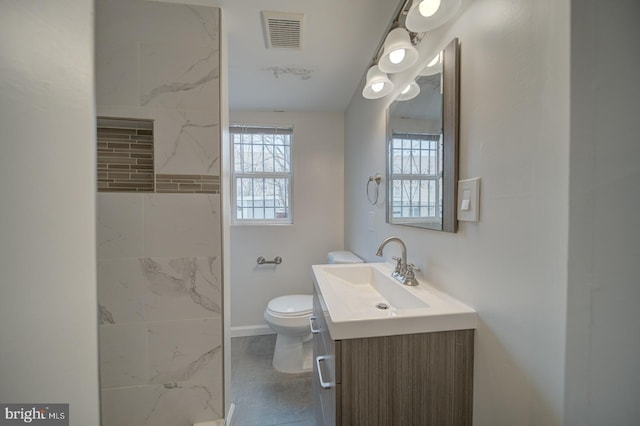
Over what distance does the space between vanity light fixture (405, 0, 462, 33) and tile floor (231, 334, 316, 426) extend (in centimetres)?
204

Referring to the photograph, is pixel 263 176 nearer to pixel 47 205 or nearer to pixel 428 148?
pixel 428 148

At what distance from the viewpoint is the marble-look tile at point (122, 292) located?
1.10m

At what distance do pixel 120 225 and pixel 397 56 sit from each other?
151cm

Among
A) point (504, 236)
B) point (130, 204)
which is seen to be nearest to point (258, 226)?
point (130, 204)

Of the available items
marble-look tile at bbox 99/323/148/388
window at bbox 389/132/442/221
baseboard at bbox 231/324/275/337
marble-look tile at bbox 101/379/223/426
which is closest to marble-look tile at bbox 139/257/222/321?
marble-look tile at bbox 99/323/148/388

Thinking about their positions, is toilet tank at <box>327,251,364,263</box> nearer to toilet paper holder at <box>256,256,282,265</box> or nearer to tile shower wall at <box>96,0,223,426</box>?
toilet paper holder at <box>256,256,282,265</box>

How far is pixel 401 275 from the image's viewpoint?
1092 mm

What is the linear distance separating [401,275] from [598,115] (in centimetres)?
83

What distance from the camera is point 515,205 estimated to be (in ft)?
1.90

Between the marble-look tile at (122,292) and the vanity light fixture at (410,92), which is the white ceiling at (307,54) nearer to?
the vanity light fixture at (410,92)

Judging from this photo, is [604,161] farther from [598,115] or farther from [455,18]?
[455,18]

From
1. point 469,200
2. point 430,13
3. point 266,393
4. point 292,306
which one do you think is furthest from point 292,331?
point 430,13

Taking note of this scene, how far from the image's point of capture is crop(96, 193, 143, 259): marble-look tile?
1.09 m

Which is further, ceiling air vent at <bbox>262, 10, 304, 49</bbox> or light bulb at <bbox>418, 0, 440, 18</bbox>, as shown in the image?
ceiling air vent at <bbox>262, 10, 304, 49</bbox>
